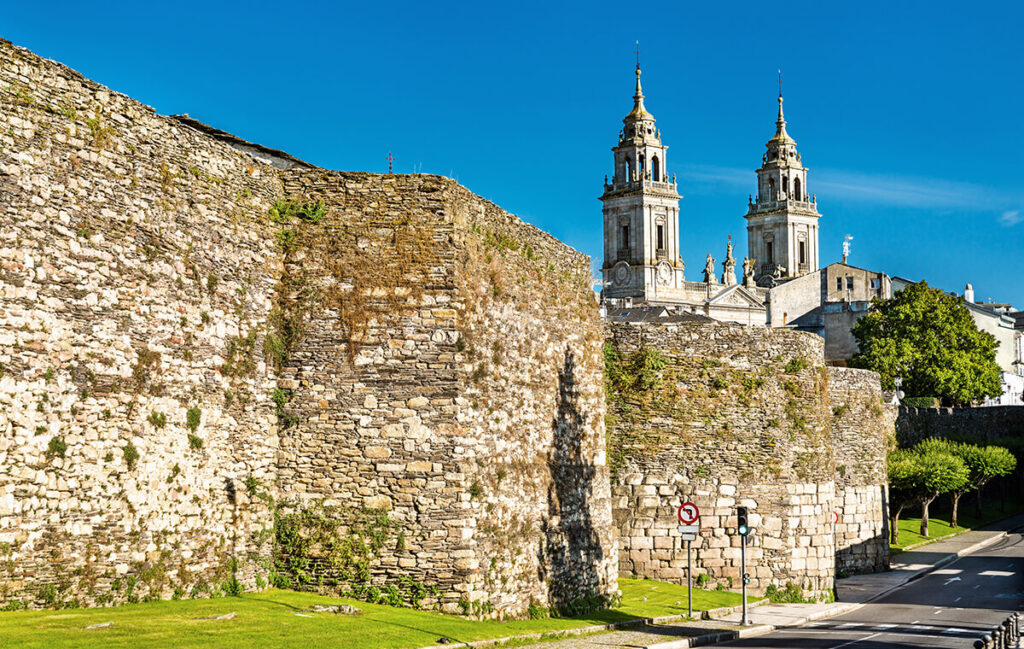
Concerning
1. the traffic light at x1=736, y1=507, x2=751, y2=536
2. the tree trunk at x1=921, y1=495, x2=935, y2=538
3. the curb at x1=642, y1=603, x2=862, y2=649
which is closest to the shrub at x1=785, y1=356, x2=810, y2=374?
the traffic light at x1=736, y1=507, x2=751, y2=536

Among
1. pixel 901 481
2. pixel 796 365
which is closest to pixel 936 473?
pixel 901 481

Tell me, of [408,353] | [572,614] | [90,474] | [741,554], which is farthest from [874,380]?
[90,474]

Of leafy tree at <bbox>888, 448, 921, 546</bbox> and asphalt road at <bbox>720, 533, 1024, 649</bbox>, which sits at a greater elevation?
leafy tree at <bbox>888, 448, 921, 546</bbox>

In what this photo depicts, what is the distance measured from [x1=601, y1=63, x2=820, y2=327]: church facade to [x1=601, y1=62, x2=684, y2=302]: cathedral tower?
0.42 feet

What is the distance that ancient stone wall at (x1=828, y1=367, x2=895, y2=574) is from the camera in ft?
121

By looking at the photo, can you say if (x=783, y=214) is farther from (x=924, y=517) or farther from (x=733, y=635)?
(x=733, y=635)

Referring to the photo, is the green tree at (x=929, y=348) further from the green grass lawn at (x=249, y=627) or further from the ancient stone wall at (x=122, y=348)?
the ancient stone wall at (x=122, y=348)

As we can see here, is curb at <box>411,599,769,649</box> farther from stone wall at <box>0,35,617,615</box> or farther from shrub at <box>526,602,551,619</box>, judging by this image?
stone wall at <box>0,35,617,615</box>

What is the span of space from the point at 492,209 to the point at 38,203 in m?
8.04

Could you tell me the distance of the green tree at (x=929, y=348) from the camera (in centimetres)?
7462

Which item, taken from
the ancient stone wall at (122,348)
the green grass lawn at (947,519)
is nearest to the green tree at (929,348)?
the green grass lawn at (947,519)

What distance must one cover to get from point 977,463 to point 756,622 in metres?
38.0

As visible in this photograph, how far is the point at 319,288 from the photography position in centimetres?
1736

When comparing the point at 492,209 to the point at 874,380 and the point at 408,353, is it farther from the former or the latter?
the point at 874,380
